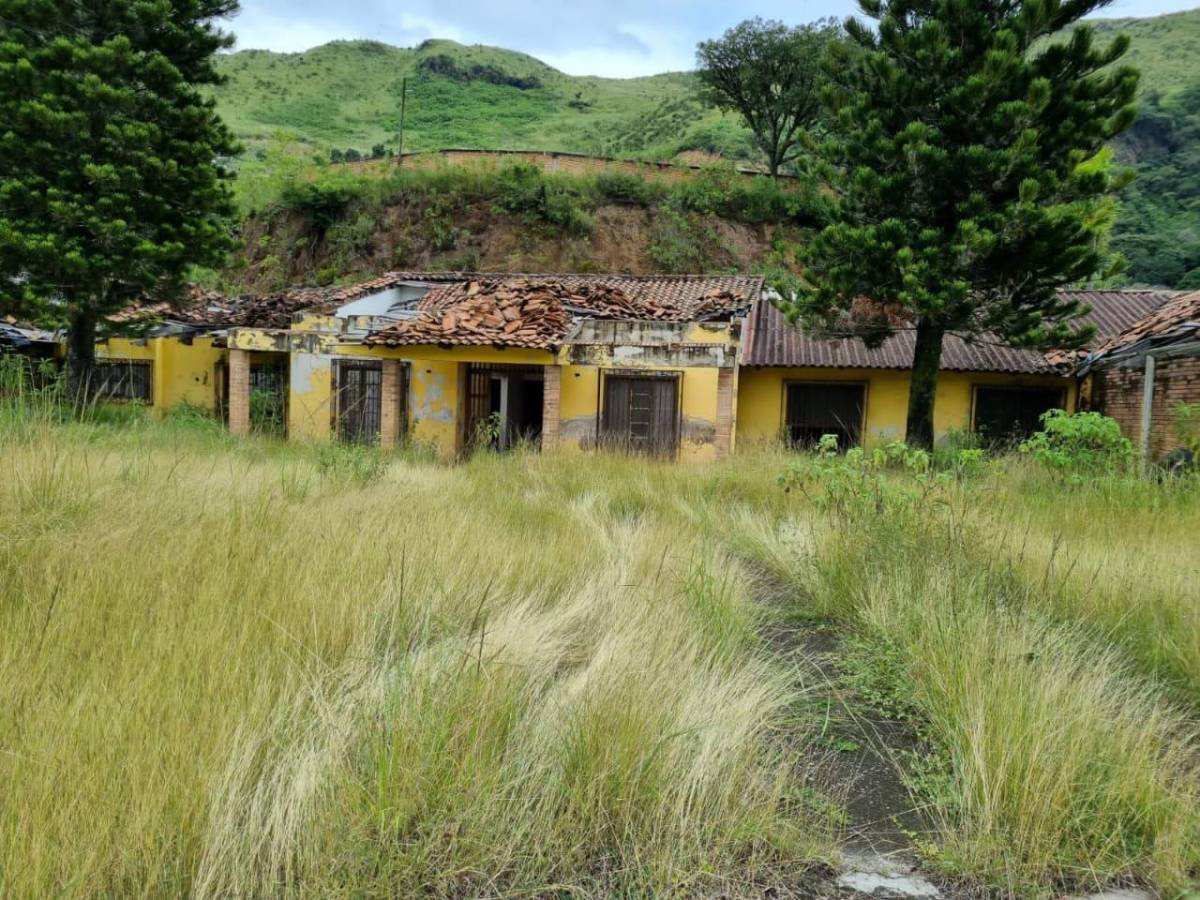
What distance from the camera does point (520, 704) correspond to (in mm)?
2303

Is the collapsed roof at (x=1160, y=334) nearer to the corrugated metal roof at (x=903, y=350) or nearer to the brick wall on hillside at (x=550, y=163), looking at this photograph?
the corrugated metal roof at (x=903, y=350)

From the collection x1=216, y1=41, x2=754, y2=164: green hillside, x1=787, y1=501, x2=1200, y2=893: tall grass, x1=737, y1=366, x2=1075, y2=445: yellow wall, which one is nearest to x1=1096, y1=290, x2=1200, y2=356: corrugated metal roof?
x1=737, y1=366, x2=1075, y2=445: yellow wall

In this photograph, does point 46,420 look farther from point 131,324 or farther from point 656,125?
point 656,125

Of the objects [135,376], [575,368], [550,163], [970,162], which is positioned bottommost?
[135,376]

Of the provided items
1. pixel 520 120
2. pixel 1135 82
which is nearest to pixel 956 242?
pixel 1135 82

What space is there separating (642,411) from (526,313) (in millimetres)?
3021

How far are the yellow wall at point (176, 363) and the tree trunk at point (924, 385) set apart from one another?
54.6ft

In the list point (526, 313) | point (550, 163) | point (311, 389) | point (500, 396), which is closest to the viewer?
point (526, 313)

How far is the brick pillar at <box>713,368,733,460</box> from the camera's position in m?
13.2

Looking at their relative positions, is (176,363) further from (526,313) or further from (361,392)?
(526,313)

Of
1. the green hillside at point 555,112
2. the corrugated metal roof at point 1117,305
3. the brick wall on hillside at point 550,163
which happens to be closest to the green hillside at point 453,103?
the green hillside at point 555,112

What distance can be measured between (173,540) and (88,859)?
7.11 feet

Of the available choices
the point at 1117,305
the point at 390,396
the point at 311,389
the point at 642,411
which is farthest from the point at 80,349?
the point at 1117,305

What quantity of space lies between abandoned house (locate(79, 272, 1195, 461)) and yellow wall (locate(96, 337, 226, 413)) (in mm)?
37
